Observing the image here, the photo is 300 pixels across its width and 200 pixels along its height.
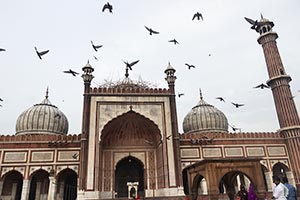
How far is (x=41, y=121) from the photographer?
17484 mm

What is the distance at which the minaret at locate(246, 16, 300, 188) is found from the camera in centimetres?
1597

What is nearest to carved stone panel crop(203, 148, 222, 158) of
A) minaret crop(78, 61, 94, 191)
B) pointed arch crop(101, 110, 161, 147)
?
pointed arch crop(101, 110, 161, 147)

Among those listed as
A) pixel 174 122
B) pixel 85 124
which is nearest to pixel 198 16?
pixel 174 122

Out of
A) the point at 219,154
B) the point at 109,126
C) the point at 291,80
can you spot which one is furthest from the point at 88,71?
the point at 291,80

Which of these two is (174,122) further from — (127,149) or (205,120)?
(205,120)

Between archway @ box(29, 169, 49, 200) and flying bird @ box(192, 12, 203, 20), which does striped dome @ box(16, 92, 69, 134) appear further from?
flying bird @ box(192, 12, 203, 20)

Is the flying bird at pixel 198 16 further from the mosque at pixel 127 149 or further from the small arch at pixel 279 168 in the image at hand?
the small arch at pixel 279 168

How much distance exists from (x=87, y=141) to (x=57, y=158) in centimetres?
219

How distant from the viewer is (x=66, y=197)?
1515 cm

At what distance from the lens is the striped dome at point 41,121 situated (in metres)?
17.4

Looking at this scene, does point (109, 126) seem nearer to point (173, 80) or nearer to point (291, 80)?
point (173, 80)

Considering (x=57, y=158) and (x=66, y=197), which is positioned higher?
(x=57, y=158)

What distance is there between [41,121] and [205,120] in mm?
11947

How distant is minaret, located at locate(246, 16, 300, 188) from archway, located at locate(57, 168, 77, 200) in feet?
44.7
